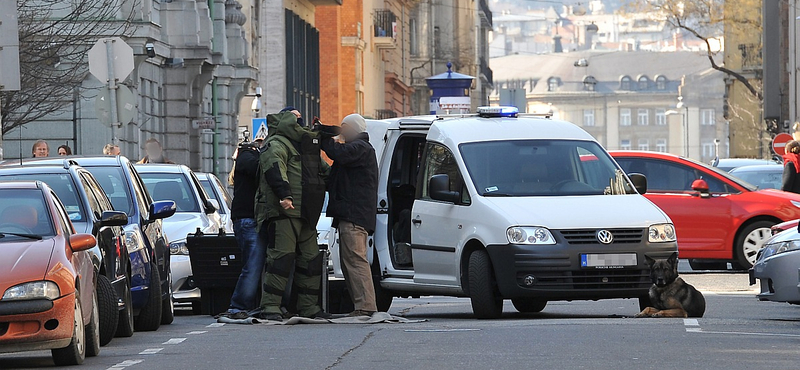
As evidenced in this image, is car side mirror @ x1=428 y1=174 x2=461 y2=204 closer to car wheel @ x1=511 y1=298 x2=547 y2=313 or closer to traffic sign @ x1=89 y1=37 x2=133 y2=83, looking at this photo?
car wheel @ x1=511 y1=298 x2=547 y2=313

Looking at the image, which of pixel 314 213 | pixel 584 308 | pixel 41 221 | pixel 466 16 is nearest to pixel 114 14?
pixel 584 308

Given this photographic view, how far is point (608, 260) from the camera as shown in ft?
49.6

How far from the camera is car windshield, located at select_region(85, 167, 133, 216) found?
51.4 ft

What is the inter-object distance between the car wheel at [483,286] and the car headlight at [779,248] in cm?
242

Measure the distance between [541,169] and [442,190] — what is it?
921 mm

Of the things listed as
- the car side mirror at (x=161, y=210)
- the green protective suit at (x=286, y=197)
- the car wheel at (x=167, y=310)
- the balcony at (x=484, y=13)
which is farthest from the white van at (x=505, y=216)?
the balcony at (x=484, y=13)

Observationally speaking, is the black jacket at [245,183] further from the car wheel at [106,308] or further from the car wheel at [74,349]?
the car wheel at [74,349]

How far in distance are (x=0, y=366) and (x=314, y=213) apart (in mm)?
3848

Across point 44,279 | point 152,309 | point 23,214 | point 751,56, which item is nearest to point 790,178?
point 152,309

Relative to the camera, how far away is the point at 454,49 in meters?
96.2

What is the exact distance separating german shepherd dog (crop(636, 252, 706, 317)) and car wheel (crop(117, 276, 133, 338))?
14.0 ft

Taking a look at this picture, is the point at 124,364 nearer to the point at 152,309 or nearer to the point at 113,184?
the point at 152,309

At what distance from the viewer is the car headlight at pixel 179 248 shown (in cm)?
1797

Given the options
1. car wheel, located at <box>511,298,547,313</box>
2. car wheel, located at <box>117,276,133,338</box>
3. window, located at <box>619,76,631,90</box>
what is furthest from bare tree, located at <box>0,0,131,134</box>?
window, located at <box>619,76,631,90</box>
